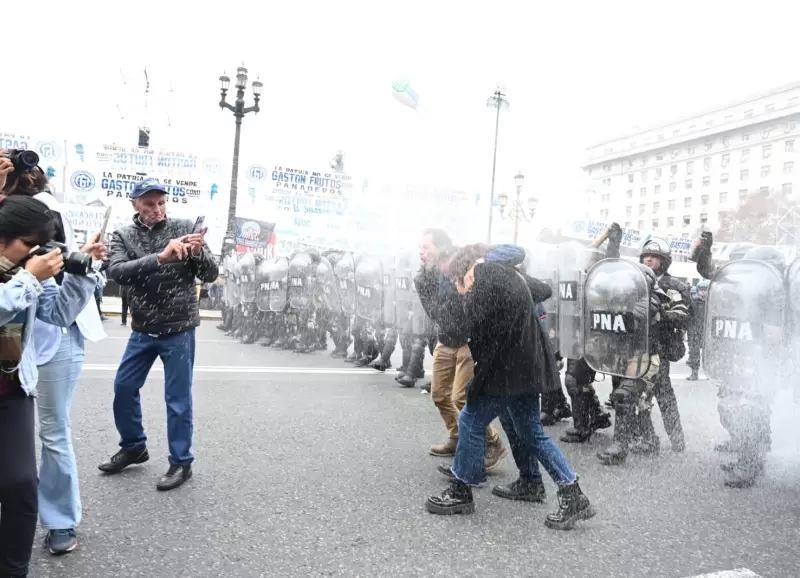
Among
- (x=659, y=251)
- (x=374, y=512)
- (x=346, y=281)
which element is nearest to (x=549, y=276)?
(x=659, y=251)

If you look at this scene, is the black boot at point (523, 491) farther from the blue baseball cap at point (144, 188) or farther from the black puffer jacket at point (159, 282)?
the blue baseball cap at point (144, 188)

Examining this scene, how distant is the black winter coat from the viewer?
3.47m

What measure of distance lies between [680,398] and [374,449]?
4.66 metres

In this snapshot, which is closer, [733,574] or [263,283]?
[733,574]

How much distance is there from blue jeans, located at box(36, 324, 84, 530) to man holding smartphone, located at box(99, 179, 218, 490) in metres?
0.81

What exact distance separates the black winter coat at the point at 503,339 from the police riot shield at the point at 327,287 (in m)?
6.73

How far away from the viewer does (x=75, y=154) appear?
16.1m

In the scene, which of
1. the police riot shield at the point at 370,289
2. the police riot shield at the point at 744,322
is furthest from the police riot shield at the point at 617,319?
the police riot shield at the point at 370,289

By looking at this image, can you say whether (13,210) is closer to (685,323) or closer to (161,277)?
(161,277)

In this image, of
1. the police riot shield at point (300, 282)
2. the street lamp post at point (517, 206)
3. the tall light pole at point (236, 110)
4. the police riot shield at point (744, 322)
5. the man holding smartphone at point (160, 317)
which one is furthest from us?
the tall light pole at point (236, 110)

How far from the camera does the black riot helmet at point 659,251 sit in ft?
17.3

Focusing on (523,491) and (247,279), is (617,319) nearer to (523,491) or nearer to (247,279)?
(523,491)

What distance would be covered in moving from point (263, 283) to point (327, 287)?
5.65ft

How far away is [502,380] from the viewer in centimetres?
349
